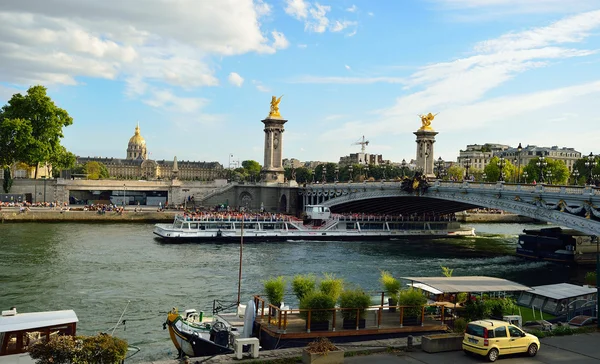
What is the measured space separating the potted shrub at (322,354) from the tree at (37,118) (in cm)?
7187

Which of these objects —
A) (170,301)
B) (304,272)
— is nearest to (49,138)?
(304,272)

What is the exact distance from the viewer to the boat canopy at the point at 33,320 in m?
15.3

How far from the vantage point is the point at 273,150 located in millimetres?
89500

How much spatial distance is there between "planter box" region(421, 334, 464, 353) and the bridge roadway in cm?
2239

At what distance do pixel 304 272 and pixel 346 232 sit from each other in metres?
24.4

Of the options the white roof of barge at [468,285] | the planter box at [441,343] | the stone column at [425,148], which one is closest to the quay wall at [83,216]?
the stone column at [425,148]

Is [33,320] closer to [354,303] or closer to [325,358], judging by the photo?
[325,358]

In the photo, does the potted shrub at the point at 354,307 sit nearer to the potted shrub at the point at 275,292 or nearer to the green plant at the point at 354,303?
the green plant at the point at 354,303

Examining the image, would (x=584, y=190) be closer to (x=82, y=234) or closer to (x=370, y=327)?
(x=370, y=327)

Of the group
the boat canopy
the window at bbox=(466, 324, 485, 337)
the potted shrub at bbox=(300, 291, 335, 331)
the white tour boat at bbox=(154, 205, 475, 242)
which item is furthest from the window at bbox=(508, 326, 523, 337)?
the white tour boat at bbox=(154, 205, 475, 242)

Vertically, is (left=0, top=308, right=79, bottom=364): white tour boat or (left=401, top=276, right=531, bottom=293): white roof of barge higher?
(left=401, top=276, right=531, bottom=293): white roof of barge

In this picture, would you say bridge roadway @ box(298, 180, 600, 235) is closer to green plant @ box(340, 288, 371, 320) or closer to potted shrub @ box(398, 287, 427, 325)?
potted shrub @ box(398, 287, 427, 325)

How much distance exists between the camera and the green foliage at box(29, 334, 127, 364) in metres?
11.7

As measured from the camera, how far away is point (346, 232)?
6431cm
